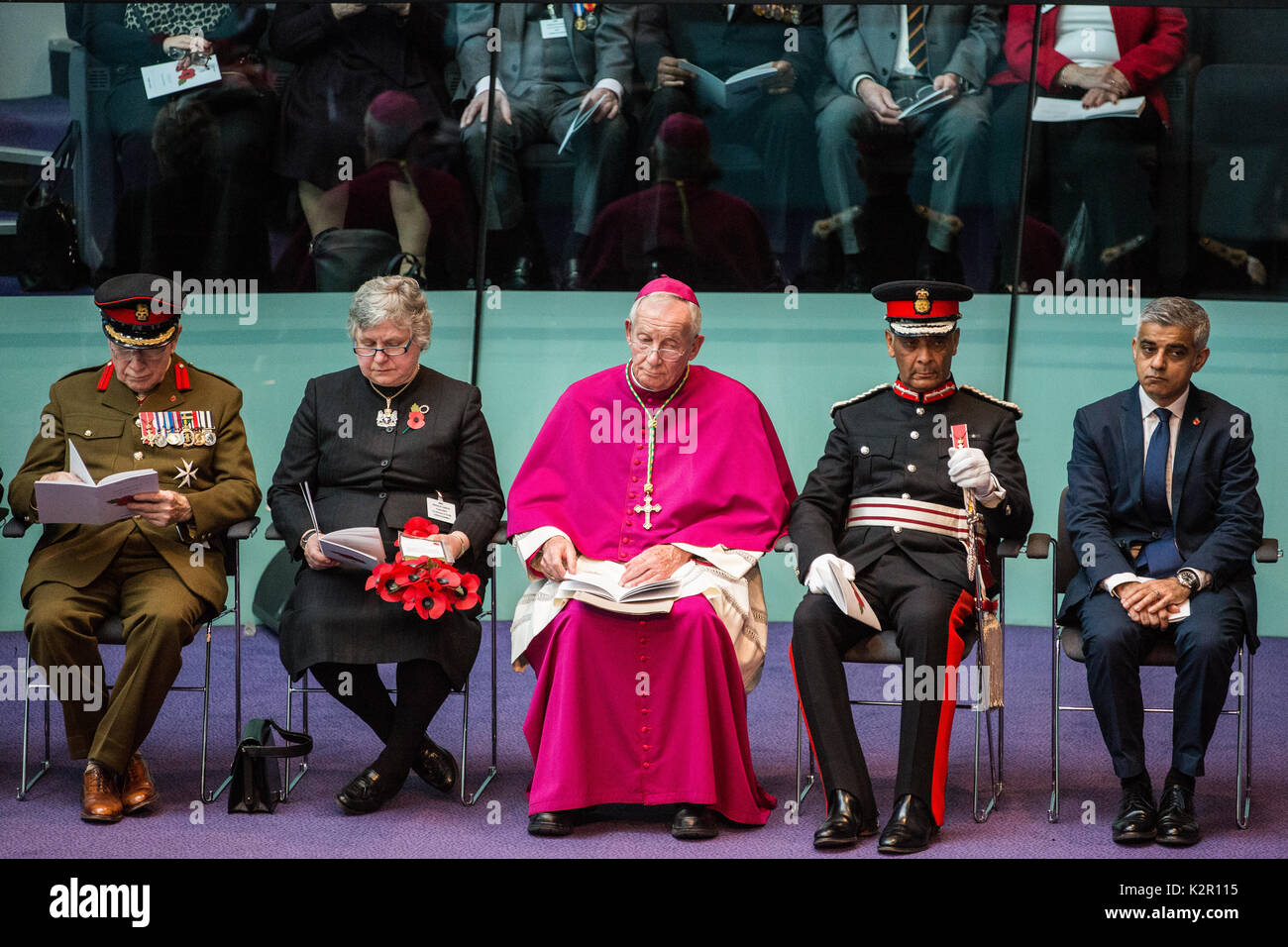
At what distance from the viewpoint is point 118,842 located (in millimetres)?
3943

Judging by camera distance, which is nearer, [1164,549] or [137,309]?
[1164,549]

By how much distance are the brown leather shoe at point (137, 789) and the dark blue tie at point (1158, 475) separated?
3021 millimetres

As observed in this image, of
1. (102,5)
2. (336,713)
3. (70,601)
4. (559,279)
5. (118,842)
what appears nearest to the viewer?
(118,842)

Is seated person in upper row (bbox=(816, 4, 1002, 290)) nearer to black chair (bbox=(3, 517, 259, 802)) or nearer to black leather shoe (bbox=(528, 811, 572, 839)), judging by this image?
black chair (bbox=(3, 517, 259, 802))

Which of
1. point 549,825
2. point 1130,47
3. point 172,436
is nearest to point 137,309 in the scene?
point 172,436

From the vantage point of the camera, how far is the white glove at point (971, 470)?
4117 millimetres

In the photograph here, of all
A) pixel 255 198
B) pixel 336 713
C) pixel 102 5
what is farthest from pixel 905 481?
pixel 102 5

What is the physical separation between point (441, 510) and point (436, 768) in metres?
0.78

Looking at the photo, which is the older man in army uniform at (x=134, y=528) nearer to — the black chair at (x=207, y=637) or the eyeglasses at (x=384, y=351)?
the black chair at (x=207, y=637)

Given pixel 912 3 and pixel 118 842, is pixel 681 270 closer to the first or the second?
pixel 912 3

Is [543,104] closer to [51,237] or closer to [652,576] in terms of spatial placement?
[51,237]

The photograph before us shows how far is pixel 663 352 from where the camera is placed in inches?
171

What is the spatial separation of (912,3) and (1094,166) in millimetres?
1052

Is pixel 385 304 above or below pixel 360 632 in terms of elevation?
above
